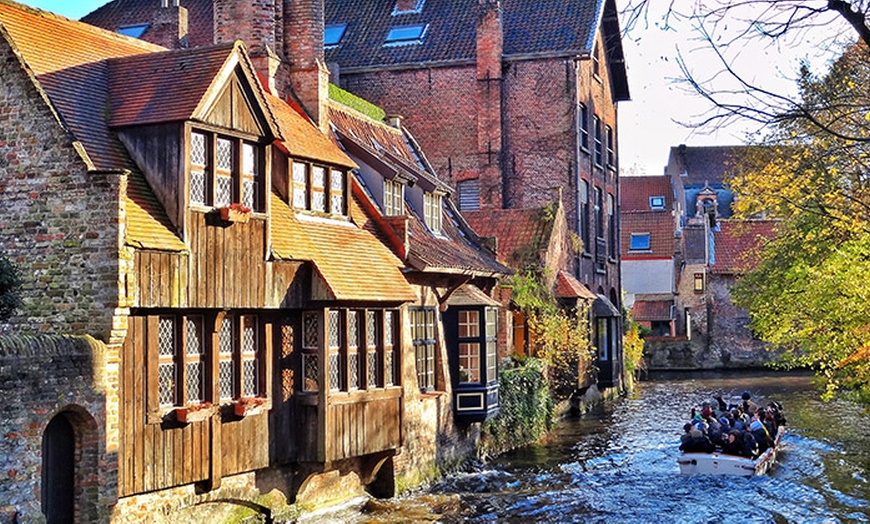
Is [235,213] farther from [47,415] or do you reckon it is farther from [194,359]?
[47,415]

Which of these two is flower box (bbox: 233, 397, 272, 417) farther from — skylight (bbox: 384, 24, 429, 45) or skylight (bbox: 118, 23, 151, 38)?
skylight (bbox: 118, 23, 151, 38)

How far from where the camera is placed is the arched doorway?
12836mm

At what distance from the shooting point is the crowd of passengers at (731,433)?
23359mm

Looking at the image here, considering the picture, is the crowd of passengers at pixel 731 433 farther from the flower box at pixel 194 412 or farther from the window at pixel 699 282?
the window at pixel 699 282

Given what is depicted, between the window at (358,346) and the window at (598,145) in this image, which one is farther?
the window at (598,145)

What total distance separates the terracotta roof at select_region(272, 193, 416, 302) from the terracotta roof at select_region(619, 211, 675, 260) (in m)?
42.4


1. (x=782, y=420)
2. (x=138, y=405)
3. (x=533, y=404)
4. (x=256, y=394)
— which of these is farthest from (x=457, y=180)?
(x=138, y=405)

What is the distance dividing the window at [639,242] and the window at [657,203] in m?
12.1

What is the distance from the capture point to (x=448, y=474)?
72.4 feet

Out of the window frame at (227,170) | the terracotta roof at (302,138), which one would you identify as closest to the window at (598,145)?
the terracotta roof at (302,138)

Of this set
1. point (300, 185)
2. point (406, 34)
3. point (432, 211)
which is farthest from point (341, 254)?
point (406, 34)

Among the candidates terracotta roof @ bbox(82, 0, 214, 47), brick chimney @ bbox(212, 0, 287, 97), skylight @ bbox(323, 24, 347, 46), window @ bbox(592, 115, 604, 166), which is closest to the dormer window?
brick chimney @ bbox(212, 0, 287, 97)

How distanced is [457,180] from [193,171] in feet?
68.5

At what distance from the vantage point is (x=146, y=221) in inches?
560
